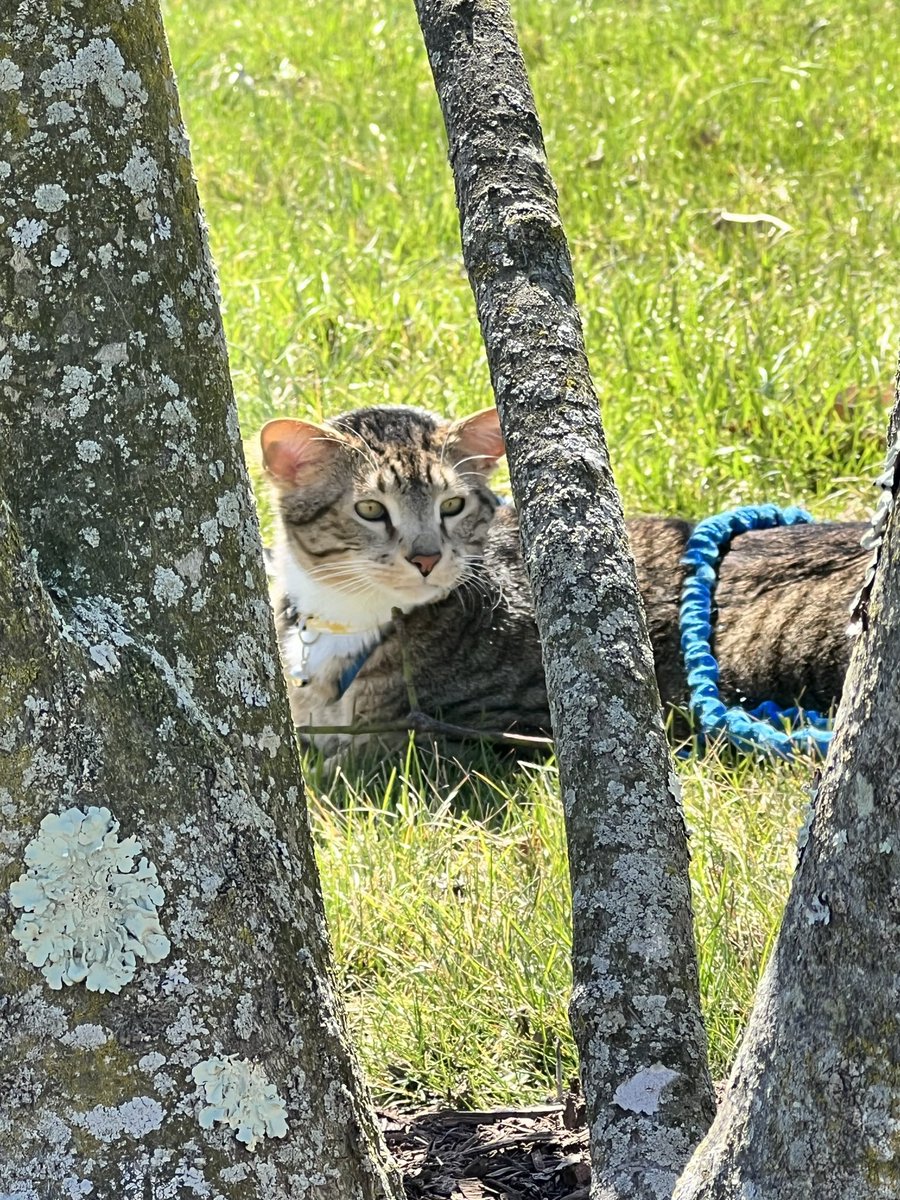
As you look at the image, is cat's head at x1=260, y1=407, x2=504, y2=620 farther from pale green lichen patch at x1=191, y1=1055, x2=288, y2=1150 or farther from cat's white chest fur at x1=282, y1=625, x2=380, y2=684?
pale green lichen patch at x1=191, y1=1055, x2=288, y2=1150

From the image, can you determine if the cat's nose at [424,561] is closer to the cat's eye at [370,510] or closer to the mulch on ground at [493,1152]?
the cat's eye at [370,510]

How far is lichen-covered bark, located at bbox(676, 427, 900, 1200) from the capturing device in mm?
1080

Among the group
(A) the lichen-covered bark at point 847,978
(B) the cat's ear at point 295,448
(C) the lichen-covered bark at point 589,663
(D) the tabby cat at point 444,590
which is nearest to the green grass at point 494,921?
(D) the tabby cat at point 444,590

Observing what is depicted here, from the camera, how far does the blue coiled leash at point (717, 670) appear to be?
11.0 feet

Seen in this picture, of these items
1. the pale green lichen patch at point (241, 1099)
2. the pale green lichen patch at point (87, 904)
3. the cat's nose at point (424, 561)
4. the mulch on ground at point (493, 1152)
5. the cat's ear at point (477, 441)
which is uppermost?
the cat's ear at point (477, 441)

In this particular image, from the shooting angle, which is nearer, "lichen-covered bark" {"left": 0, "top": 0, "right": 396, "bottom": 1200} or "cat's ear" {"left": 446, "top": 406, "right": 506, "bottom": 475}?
"lichen-covered bark" {"left": 0, "top": 0, "right": 396, "bottom": 1200}

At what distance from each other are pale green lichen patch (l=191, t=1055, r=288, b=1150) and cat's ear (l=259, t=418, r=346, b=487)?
263cm

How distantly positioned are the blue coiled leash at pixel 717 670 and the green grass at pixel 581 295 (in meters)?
0.11

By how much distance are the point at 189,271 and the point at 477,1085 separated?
141 centimetres

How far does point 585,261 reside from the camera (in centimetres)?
600

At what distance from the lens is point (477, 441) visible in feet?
13.0

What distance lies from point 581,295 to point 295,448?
2109mm

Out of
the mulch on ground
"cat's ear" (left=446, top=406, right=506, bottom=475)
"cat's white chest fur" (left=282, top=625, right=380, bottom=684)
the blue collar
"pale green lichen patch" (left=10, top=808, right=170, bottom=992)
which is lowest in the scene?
the mulch on ground

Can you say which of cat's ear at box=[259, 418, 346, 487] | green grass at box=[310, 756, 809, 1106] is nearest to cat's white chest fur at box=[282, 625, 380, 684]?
cat's ear at box=[259, 418, 346, 487]
